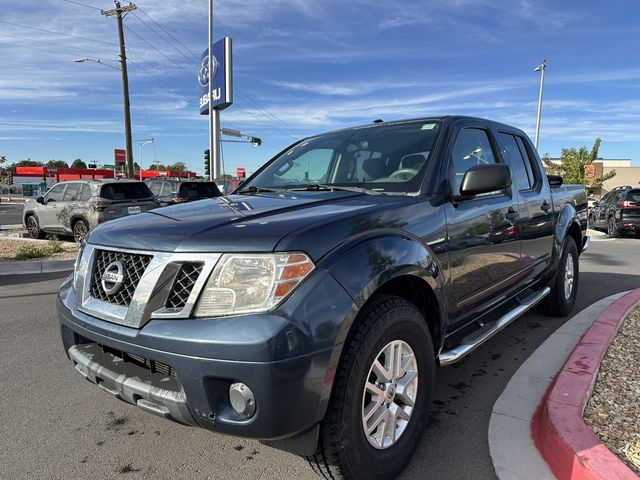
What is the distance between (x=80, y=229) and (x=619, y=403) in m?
12.0

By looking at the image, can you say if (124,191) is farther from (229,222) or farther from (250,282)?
(250,282)

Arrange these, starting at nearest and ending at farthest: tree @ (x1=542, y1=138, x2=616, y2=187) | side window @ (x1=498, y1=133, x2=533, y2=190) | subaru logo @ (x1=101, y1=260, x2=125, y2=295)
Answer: subaru logo @ (x1=101, y1=260, x2=125, y2=295) → side window @ (x1=498, y1=133, x2=533, y2=190) → tree @ (x1=542, y1=138, x2=616, y2=187)

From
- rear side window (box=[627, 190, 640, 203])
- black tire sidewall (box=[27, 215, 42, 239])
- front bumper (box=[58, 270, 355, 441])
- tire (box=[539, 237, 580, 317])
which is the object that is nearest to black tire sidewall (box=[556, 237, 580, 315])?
tire (box=[539, 237, 580, 317])

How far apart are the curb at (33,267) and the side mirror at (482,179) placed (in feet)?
25.7

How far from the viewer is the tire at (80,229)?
11.8m

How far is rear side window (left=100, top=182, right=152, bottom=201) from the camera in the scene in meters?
11.8

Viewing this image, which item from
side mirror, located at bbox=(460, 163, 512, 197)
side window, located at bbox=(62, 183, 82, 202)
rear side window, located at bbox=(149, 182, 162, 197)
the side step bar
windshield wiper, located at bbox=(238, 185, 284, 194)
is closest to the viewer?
the side step bar

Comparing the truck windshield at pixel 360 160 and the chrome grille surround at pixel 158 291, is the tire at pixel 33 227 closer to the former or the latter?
the truck windshield at pixel 360 160

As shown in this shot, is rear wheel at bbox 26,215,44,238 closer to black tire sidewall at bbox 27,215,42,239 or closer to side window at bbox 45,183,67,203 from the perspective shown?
black tire sidewall at bbox 27,215,42,239

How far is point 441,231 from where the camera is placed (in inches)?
109

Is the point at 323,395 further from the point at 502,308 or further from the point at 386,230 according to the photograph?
the point at 502,308

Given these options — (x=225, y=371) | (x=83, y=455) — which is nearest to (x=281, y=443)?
(x=225, y=371)

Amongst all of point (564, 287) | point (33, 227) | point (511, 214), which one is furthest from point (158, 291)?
point (33, 227)

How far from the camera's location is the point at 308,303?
1.88 meters
